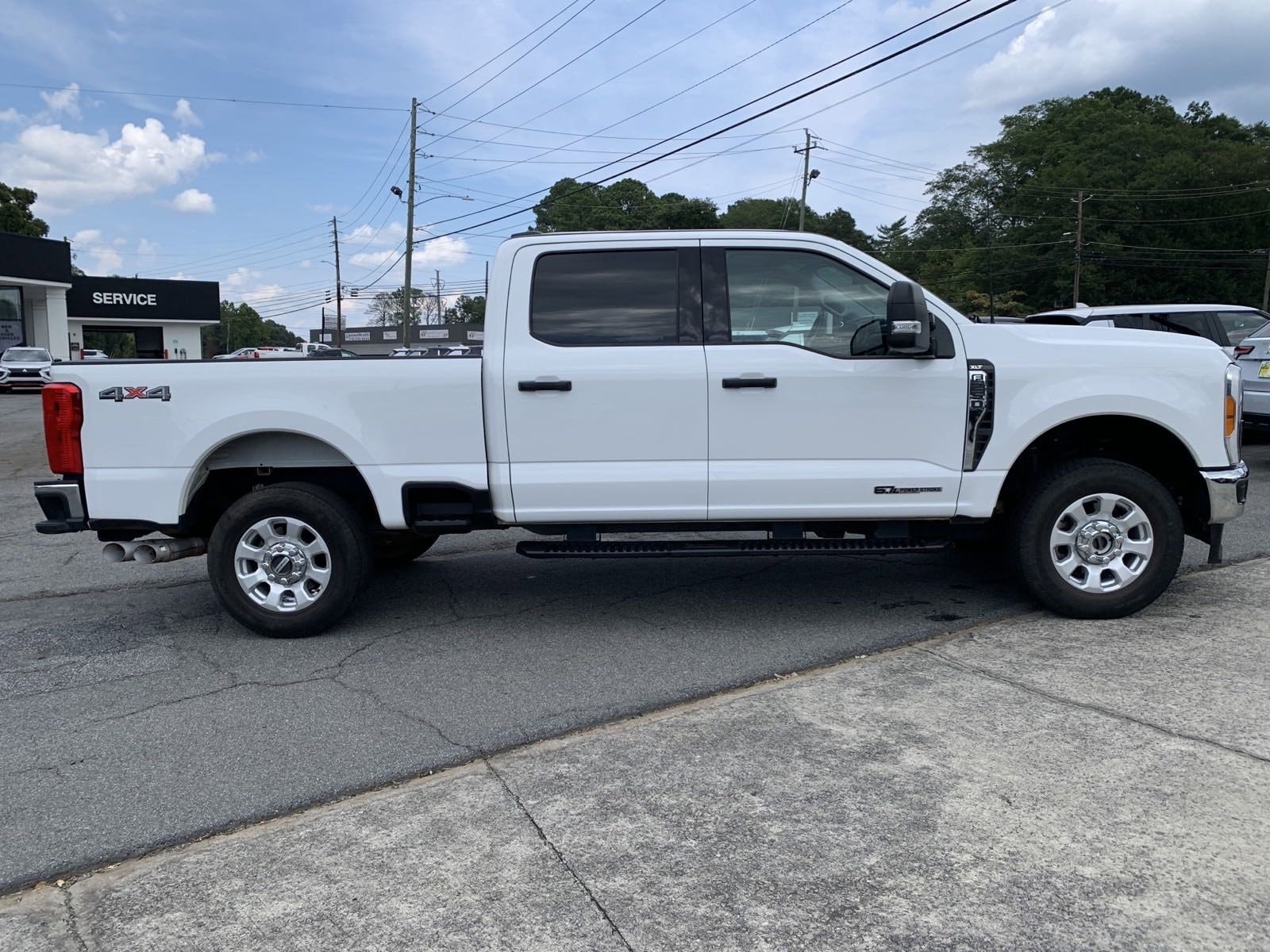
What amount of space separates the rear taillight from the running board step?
2.44 m

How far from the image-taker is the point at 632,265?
215 inches

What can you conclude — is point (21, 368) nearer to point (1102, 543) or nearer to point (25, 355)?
point (25, 355)

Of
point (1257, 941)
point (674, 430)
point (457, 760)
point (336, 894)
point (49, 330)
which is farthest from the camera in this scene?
point (49, 330)

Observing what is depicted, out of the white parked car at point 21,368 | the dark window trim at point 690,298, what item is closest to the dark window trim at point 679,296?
the dark window trim at point 690,298

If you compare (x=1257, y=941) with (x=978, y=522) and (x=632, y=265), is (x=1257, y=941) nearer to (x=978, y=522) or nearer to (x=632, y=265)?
(x=978, y=522)

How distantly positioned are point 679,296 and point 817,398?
937 millimetres

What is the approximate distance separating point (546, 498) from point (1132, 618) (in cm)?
337

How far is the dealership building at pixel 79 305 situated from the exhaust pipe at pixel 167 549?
35.7m

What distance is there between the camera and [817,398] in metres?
5.28

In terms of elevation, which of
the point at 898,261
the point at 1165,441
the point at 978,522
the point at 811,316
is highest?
the point at 898,261

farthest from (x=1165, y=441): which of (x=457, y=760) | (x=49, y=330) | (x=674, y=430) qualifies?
(x=49, y=330)

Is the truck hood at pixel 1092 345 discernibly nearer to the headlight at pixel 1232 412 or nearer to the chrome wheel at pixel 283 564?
the headlight at pixel 1232 412

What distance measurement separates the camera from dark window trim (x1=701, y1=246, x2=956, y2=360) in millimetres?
5301

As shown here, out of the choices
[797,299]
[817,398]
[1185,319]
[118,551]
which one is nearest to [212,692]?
[118,551]
